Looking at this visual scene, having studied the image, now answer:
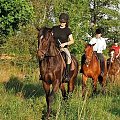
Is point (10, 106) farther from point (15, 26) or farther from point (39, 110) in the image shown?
point (15, 26)

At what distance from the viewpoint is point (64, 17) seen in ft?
30.7

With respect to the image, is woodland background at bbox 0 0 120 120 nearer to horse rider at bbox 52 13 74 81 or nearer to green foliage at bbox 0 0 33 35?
green foliage at bbox 0 0 33 35

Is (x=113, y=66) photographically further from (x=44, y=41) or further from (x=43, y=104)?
(x=44, y=41)

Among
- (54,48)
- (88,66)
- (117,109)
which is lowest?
(117,109)

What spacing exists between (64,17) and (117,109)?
302 cm

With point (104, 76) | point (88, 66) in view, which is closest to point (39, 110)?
point (88, 66)

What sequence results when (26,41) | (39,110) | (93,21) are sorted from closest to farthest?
(39,110), (26,41), (93,21)

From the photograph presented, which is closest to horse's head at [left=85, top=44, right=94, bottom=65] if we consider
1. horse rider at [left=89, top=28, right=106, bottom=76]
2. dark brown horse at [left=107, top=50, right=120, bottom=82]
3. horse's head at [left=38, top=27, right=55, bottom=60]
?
horse rider at [left=89, top=28, right=106, bottom=76]

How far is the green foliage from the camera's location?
44.0 ft

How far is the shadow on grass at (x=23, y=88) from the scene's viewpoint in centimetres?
1070

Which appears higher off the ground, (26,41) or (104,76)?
(26,41)

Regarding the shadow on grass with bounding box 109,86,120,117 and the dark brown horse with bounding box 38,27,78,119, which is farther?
the shadow on grass with bounding box 109,86,120,117

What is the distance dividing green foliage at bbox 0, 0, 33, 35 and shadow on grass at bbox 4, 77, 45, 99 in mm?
2339

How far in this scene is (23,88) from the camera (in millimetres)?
11727
